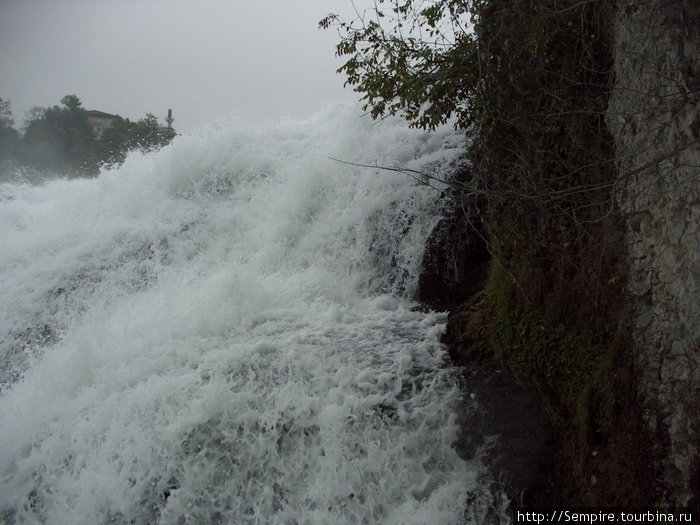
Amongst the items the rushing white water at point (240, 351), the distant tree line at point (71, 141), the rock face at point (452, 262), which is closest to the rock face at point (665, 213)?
the rushing white water at point (240, 351)

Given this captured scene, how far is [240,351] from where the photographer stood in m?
5.12

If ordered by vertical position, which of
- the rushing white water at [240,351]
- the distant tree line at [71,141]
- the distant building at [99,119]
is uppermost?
the distant building at [99,119]

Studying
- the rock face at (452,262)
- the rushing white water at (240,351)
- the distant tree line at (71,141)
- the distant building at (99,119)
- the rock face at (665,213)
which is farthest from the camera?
the distant building at (99,119)

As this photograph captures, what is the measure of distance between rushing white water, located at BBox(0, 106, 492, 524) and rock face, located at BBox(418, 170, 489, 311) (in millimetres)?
222

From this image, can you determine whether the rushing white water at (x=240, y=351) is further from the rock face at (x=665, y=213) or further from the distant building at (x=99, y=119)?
the distant building at (x=99, y=119)

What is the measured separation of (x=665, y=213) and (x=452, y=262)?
3014 mm

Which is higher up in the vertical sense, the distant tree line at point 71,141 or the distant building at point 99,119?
the distant building at point 99,119

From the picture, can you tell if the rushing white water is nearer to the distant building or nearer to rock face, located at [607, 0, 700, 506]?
rock face, located at [607, 0, 700, 506]

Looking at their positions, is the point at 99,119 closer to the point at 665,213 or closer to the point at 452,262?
the point at 452,262

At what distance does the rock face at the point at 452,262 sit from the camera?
5895mm

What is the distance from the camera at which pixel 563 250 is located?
13.0 feet

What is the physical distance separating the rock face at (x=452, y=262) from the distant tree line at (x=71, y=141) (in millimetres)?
31550

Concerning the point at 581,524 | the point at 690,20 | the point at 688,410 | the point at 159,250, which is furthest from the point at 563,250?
the point at 159,250

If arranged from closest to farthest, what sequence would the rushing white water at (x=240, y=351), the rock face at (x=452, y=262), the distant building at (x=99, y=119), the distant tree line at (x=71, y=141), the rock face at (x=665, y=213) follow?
the rock face at (x=665, y=213)
the rushing white water at (x=240, y=351)
the rock face at (x=452, y=262)
the distant tree line at (x=71, y=141)
the distant building at (x=99, y=119)
